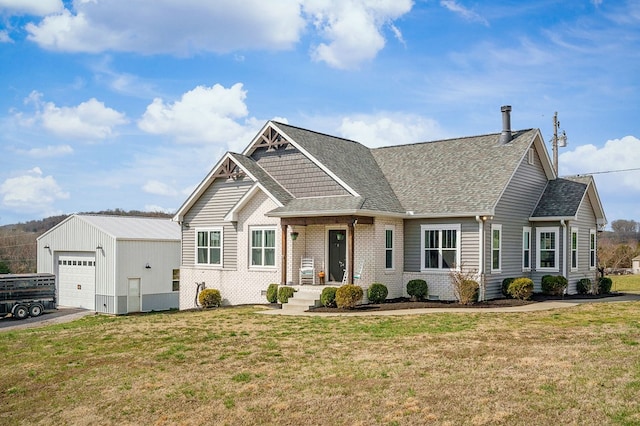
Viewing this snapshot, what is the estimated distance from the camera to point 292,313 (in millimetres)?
21234

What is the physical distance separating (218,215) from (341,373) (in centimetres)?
1578

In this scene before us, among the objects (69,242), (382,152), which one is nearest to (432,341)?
(382,152)

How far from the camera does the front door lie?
945 inches

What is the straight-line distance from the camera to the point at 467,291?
21.8 metres

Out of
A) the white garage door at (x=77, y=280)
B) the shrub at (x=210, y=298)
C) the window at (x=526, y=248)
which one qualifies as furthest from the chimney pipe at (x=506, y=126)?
the white garage door at (x=77, y=280)

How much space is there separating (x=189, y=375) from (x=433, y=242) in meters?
13.2

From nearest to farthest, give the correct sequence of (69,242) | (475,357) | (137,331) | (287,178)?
(475,357) → (137,331) → (287,178) → (69,242)

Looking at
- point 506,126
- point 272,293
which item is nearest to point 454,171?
point 506,126

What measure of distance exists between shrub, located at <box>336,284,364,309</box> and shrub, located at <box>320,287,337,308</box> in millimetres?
326

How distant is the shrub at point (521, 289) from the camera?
2283cm

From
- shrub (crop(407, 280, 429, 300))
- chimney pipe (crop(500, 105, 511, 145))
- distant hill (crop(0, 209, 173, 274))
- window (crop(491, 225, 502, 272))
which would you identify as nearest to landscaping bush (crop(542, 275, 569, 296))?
window (crop(491, 225, 502, 272))

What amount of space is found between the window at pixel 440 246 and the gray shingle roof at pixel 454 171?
0.71 metres

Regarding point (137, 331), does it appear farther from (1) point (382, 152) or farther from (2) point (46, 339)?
(1) point (382, 152)

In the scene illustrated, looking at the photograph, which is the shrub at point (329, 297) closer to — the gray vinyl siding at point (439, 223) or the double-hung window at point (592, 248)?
the gray vinyl siding at point (439, 223)
